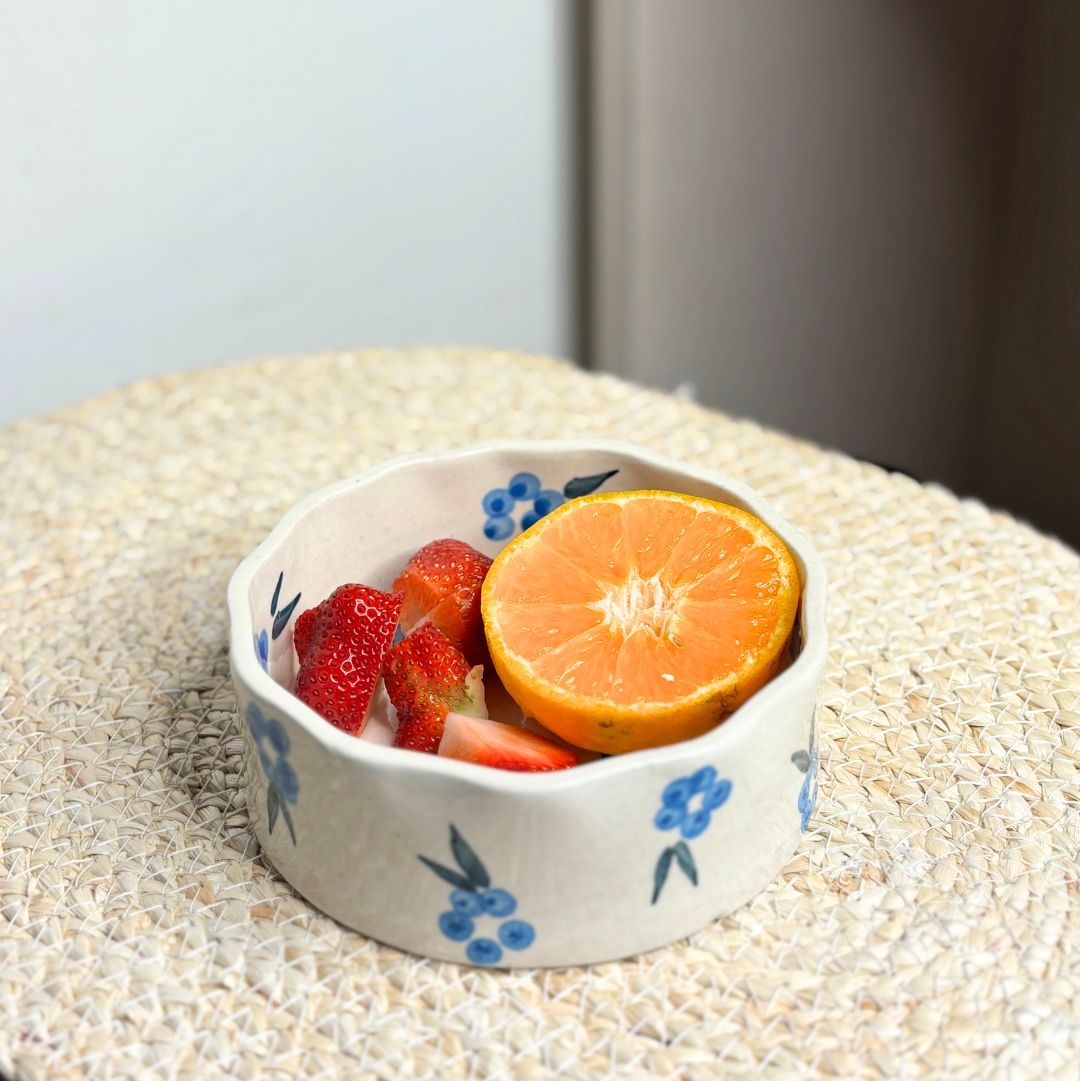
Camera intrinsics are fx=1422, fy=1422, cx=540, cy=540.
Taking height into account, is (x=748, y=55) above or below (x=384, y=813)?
above

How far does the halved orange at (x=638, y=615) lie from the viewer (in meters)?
0.67

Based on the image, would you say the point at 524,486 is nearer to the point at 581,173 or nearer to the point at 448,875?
the point at 448,875

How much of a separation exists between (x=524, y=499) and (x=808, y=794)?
26 centimetres

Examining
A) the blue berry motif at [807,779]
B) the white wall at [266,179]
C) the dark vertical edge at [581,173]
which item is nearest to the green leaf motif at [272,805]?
the blue berry motif at [807,779]

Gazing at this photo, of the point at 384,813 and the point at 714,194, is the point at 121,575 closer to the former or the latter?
the point at 384,813

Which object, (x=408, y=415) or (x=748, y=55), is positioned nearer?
(x=408, y=415)

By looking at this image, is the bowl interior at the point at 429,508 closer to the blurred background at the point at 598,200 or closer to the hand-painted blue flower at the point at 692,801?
the hand-painted blue flower at the point at 692,801

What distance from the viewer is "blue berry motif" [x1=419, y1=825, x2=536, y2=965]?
609 millimetres

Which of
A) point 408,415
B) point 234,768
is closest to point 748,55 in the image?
point 408,415

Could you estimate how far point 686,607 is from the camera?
28.3 inches

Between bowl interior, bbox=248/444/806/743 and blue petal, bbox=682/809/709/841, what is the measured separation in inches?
6.4

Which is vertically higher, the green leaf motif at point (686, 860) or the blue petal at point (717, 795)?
the blue petal at point (717, 795)

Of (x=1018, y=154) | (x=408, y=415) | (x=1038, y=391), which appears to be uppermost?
(x=1018, y=154)

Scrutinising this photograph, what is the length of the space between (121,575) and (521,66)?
83 centimetres
